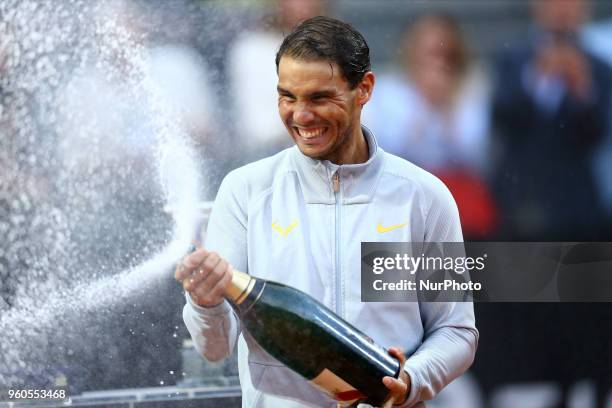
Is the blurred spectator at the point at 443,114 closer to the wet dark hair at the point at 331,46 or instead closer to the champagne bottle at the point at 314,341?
A: the wet dark hair at the point at 331,46

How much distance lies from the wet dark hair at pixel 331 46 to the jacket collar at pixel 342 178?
0.15 meters

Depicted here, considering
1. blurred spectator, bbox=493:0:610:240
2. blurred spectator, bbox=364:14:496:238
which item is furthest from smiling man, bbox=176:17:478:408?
blurred spectator, bbox=493:0:610:240

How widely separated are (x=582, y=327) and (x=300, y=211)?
0.78m

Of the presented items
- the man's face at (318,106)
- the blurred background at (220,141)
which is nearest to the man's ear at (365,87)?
the man's face at (318,106)

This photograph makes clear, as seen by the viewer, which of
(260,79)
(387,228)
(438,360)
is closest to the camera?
(438,360)

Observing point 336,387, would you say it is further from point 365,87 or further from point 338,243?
point 365,87

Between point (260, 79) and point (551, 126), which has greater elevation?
point (260, 79)

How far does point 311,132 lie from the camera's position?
1.79 meters

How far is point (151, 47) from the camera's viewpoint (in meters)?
2.12

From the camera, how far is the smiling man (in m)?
1.77

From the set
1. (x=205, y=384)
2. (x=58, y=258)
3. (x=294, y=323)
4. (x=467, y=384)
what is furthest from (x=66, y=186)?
(x=467, y=384)

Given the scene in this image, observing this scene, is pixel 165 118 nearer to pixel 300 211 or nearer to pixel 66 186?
pixel 66 186

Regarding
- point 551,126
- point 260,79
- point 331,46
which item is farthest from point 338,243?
point 551,126

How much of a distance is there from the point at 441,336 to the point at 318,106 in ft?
1.61
